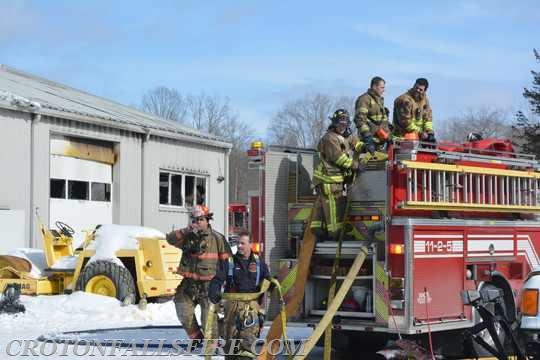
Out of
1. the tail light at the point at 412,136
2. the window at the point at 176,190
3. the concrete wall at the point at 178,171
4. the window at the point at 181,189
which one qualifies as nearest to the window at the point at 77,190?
the concrete wall at the point at 178,171

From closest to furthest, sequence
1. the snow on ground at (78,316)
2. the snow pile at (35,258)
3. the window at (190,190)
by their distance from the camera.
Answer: the snow on ground at (78,316) → the snow pile at (35,258) → the window at (190,190)

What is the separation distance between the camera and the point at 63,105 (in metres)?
24.4

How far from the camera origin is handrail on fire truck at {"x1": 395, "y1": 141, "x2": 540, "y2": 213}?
9.45 metres

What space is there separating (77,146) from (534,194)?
50.6ft

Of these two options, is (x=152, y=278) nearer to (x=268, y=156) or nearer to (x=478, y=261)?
(x=268, y=156)

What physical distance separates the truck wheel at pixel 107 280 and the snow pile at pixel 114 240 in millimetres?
181

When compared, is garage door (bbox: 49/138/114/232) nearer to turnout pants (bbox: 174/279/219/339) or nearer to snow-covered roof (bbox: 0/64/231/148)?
snow-covered roof (bbox: 0/64/231/148)

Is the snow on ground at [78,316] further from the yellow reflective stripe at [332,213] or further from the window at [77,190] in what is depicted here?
the window at [77,190]

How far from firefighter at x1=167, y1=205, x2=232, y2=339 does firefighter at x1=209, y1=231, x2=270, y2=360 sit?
1.48 metres

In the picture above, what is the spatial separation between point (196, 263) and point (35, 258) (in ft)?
32.5

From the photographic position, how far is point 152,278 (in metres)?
16.3

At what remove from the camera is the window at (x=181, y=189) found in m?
27.6

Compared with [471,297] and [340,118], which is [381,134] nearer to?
[340,118]

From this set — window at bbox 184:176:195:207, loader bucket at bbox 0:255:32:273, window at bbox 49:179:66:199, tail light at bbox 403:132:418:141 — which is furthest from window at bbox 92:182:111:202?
tail light at bbox 403:132:418:141
